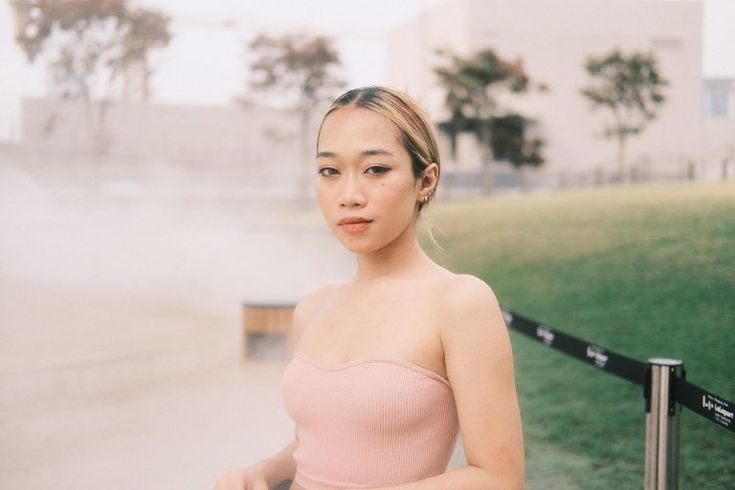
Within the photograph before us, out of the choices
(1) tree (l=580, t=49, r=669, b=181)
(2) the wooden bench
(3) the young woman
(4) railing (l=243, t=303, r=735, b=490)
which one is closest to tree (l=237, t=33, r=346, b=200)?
(1) tree (l=580, t=49, r=669, b=181)

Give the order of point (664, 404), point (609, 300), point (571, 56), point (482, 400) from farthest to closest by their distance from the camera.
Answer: point (571, 56) < point (609, 300) < point (664, 404) < point (482, 400)

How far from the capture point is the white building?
24.9ft

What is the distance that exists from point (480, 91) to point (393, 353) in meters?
10.1

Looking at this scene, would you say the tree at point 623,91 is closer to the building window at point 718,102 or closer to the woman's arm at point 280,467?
the building window at point 718,102

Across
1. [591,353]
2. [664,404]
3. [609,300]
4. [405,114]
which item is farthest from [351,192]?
[609,300]

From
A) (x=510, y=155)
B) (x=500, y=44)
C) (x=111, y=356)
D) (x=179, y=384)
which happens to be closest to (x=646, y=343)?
(x=179, y=384)

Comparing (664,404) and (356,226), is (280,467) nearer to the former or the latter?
(356,226)

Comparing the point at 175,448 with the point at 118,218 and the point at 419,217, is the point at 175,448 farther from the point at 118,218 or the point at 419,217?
the point at 118,218

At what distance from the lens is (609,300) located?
6.87 m

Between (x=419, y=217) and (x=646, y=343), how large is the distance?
5038 mm

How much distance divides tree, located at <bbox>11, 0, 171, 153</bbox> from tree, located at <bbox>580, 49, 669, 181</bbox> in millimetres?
5276

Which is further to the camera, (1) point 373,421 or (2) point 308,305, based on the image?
(2) point 308,305

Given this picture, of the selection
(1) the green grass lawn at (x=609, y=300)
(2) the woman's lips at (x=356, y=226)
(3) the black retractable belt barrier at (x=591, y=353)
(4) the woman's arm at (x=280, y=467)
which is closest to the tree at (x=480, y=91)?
(1) the green grass lawn at (x=609, y=300)

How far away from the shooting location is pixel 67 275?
9.49 m
